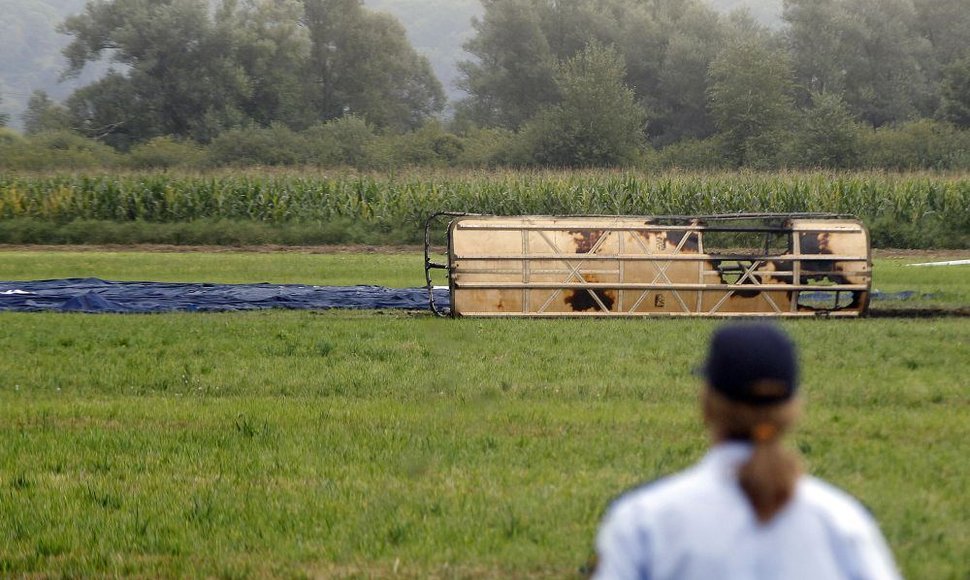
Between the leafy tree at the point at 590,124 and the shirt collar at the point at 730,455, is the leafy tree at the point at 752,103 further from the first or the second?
the shirt collar at the point at 730,455

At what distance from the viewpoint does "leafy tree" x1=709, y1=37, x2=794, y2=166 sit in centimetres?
5872

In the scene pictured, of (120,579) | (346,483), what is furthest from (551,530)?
(120,579)

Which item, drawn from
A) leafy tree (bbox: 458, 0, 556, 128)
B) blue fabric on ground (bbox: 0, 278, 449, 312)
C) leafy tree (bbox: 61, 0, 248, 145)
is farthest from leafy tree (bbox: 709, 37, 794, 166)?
blue fabric on ground (bbox: 0, 278, 449, 312)

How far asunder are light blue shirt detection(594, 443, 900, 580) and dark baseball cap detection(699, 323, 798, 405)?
0.11m

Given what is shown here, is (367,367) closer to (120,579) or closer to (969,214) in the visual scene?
(120,579)

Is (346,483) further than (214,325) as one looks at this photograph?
No

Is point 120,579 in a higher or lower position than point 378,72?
lower

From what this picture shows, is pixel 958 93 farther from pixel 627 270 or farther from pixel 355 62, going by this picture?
pixel 627 270

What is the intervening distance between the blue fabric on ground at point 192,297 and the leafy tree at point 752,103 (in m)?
40.2

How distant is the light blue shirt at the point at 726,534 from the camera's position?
2494mm

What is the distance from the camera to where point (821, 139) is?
54344 millimetres

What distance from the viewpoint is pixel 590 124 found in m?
59.7

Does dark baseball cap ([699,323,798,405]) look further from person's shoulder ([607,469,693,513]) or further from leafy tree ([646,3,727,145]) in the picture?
leafy tree ([646,3,727,145])

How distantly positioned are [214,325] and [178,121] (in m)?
58.6
